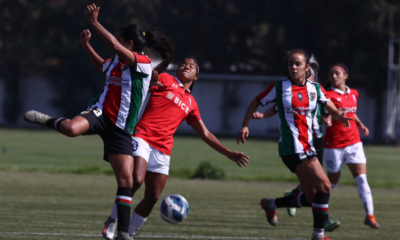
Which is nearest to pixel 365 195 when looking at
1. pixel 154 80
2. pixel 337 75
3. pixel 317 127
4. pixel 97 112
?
pixel 317 127

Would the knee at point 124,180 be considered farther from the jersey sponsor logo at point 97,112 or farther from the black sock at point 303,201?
the black sock at point 303,201

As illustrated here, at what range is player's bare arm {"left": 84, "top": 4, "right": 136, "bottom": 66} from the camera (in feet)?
19.5

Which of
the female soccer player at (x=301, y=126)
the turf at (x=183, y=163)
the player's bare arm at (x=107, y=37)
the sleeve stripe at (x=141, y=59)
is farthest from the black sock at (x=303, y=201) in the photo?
the turf at (x=183, y=163)

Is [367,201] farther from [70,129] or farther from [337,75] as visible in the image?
[70,129]

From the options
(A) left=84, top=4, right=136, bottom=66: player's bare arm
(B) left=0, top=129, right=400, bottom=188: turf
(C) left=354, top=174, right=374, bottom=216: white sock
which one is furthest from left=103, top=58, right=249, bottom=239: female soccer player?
(B) left=0, top=129, right=400, bottom=188: turf

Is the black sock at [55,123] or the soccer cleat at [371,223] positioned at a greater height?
the black sock at [55,123]

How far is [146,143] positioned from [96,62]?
1.03 m

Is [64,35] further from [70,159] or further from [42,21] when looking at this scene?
[70,159]

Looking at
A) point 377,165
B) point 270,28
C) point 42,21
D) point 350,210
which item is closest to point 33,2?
point 42,21

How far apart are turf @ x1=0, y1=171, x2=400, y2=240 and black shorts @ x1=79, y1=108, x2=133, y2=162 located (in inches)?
61.8

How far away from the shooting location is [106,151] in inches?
248

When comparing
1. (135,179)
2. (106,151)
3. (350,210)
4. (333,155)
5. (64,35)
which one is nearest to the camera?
(106,151)

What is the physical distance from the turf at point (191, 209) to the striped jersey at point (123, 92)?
177cm

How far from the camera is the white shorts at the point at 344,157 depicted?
32.5 feet
